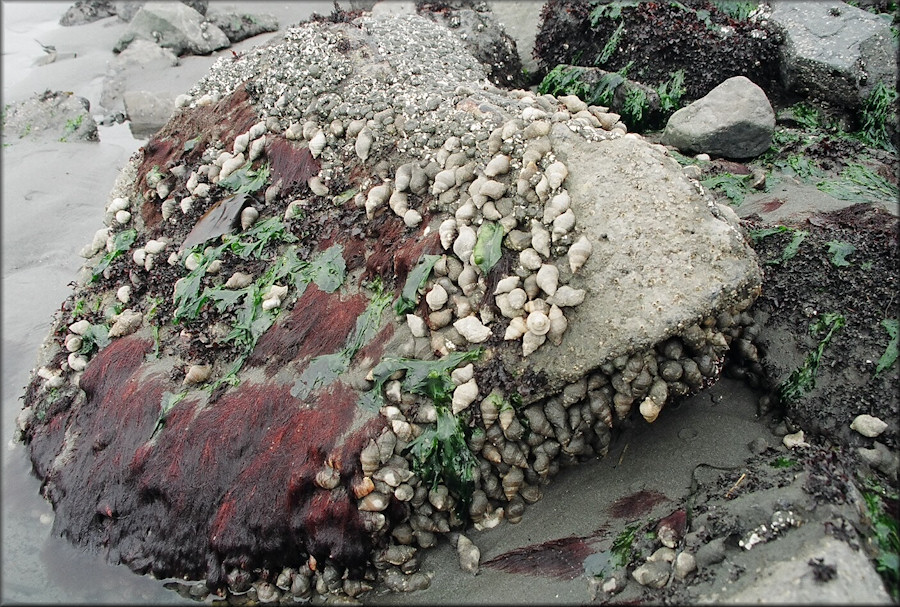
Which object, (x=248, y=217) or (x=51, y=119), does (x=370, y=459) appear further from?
(x=51, y=119)

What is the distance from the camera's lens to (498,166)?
12.0 feet

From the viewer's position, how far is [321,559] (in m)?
3.52

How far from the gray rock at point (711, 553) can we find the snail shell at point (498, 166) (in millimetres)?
2083

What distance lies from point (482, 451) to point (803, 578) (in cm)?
154

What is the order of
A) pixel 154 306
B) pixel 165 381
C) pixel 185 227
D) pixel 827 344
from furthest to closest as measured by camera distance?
pixel 185 227, pixel 154 306, pixel 165 381, pixel 827 344

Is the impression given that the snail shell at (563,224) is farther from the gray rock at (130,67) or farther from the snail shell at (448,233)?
the gray rock at (130,67)

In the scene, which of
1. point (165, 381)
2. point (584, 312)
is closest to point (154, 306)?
point (165, 381)

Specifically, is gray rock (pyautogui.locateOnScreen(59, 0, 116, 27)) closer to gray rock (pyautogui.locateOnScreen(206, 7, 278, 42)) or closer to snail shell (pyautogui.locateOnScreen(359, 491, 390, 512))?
gray rock (pyautogui.locateOnScreen(206, 7, 278, 42))

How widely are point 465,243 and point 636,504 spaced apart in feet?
5.24

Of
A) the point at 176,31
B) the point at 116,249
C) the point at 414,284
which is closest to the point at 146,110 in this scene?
the point at 176,31

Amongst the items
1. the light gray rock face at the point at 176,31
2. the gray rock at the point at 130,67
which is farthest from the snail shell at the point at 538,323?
the light gray rock face at the point at 176,31

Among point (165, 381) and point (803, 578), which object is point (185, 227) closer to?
point (165, 381)

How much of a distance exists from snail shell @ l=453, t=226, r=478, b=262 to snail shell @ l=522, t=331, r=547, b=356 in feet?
1.81

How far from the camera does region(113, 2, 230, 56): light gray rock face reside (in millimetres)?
9336
